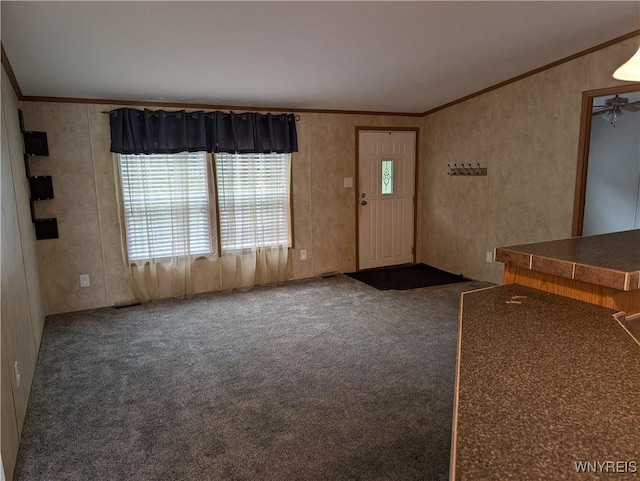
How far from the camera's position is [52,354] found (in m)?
3.29

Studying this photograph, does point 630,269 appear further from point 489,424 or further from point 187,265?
point 187,265

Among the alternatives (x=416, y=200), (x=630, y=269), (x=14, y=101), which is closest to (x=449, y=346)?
(x=630, y=269)

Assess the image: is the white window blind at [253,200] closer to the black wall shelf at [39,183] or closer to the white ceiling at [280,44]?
the white ceiling at [280,44]

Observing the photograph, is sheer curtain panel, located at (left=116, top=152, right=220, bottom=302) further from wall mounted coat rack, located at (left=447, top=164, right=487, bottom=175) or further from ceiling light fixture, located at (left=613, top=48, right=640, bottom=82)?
ceiling light fixture, located at (left=613, top=48, right=640, bottom=82)

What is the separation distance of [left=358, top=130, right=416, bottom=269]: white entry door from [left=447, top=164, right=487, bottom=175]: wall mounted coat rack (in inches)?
25.8

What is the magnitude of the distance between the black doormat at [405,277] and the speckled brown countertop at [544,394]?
138 inches

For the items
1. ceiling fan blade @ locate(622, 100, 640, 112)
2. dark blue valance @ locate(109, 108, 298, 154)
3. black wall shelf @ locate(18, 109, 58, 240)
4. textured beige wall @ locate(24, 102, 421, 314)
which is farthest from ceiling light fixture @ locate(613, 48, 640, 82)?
black wall shelf @ locate(18, 109, 58, 240)

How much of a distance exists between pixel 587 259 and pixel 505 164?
3224mm

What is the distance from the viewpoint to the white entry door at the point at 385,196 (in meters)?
5.51

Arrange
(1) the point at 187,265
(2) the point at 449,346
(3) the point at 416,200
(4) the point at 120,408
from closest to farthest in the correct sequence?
(4) the point at 120,408 < (2) the point at 449,346 < (1) the point at 187,265 < (3) the point at 416,200

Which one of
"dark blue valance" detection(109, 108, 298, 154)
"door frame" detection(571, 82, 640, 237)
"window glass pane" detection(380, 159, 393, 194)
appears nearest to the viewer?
"door frame" detection(571, 82, 640, 237)

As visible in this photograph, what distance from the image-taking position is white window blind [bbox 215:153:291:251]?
470 centimetres

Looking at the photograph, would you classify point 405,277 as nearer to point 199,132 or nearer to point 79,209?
point 199,132

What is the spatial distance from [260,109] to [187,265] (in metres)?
1.93
